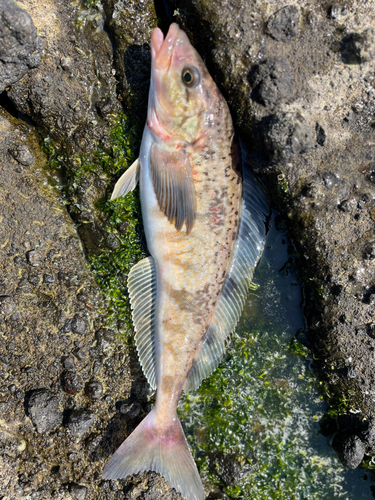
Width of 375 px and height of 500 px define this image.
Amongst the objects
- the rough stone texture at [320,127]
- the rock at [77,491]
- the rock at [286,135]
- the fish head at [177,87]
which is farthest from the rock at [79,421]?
the rock at [286,135]

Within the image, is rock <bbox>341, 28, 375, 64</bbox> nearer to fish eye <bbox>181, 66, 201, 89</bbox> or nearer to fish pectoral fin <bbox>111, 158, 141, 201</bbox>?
fish eye <bbox>181, 66, 201, 89</bbox>

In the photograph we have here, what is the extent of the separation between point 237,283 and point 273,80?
1.70m

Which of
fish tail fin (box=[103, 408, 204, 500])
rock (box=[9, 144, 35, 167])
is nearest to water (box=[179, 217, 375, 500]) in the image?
fish tail fin (box=[103, 408, 204, 500])

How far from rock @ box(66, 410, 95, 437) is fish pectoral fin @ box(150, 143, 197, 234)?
1.84 meters

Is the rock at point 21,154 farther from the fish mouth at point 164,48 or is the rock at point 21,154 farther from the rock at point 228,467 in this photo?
the rock at point 228,467

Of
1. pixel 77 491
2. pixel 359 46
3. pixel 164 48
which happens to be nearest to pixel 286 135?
pixel 359 46

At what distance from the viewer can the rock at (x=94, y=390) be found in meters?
3.53

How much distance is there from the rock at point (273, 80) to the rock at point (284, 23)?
205 millimetres

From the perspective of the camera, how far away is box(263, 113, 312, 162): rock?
3100mm

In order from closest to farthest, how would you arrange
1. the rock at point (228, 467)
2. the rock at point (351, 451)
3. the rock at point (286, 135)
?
1. the rock at point (286, 135)
2. the rock at point (351, 451)
3. the rock at point (228, 467)

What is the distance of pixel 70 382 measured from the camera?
11.5 ft

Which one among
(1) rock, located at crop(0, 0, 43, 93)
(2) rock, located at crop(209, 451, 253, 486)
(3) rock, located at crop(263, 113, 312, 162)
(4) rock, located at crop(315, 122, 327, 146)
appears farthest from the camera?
(2) rock, located at crop(209, 451, 253, 486)

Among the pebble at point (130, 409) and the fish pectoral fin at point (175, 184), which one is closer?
the fish pectoral fin at point (175, 184)

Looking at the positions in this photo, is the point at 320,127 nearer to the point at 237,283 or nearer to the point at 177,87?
the point at 177,87
